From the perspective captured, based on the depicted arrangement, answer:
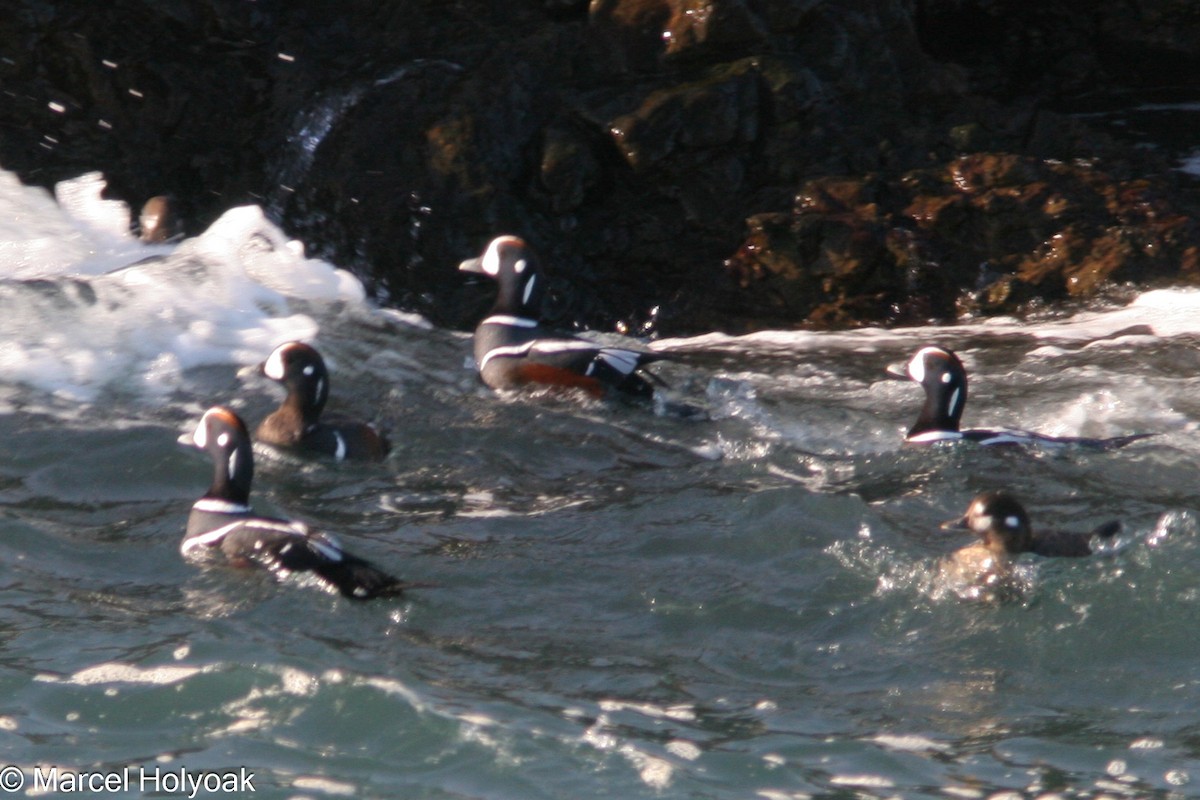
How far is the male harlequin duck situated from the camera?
6.30 meters

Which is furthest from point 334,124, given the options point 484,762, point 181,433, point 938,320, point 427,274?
point 484,762

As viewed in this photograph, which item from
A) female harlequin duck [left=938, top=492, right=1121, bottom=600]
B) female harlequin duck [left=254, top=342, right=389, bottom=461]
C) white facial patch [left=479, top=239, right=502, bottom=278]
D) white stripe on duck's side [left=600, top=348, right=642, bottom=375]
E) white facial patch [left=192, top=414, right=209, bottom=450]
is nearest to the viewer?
female harlequin duck [left=938, top=492, right=1121, bottom=600]

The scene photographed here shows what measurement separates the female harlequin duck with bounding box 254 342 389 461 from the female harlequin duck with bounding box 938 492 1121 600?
124 inches

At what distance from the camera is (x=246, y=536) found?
656 centimetres

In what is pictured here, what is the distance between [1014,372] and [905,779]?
17.1ft

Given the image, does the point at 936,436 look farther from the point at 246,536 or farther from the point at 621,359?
the point at 246,536

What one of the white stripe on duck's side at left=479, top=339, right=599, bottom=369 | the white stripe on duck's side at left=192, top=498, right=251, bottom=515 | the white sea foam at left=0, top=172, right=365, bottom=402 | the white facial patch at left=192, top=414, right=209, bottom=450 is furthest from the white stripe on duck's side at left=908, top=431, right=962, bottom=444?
the white sea foam at left=0, top=172, right=365, bottom=402

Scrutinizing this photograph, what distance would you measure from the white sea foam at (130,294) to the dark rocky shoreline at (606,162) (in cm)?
26

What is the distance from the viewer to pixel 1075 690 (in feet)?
18.9

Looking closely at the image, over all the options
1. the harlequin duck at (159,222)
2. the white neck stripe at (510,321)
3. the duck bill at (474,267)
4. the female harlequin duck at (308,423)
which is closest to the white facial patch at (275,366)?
the female harlequin duck at (308,423)

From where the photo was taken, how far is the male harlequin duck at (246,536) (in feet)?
20.7

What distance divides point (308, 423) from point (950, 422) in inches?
136

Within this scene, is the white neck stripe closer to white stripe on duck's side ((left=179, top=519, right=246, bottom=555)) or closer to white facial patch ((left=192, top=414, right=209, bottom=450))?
white facial patch ((left=192, top=414, right=209, bottom=450))

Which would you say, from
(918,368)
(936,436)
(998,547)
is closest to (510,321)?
(918,368)
